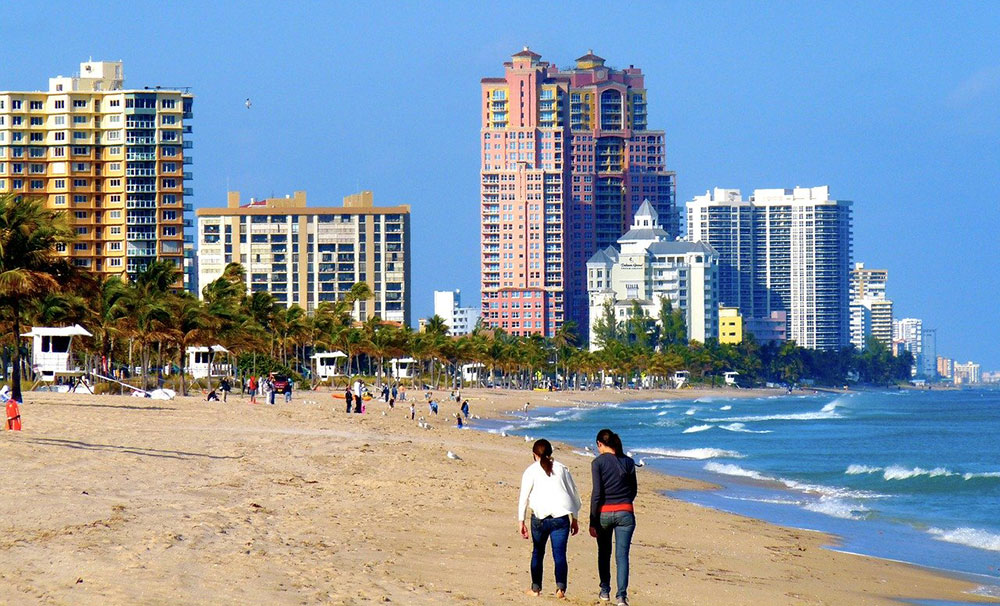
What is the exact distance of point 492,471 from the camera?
28578mm

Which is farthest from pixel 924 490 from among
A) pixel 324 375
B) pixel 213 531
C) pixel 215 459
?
pixel 324 375

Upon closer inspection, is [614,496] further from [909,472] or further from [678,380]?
[678,380]

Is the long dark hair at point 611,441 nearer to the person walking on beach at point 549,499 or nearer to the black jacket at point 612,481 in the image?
the black jacket at point 612,481

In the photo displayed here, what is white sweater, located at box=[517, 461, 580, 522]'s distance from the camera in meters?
11.6

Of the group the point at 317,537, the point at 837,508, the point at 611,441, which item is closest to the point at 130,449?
the point at 317,537

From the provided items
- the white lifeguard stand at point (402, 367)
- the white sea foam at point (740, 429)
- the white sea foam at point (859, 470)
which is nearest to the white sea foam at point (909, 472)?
the white sea foam at point (859, 470)

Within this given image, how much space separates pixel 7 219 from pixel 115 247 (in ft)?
291

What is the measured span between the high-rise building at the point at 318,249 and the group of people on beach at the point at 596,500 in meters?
168

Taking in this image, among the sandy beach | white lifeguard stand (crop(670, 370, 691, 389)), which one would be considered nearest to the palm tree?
the sandy beach

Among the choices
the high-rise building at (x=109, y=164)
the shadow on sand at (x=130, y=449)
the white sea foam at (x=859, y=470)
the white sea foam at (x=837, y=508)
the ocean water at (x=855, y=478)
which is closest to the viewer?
the shadow on sand at (x=130, y=449)

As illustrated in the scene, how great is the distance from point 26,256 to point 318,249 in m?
147

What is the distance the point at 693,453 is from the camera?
44.8 meters

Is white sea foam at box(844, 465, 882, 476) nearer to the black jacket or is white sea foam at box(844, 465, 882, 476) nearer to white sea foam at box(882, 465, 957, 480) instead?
white sea foam at box(882, 465, 957, 480)

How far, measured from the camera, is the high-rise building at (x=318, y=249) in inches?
7111
